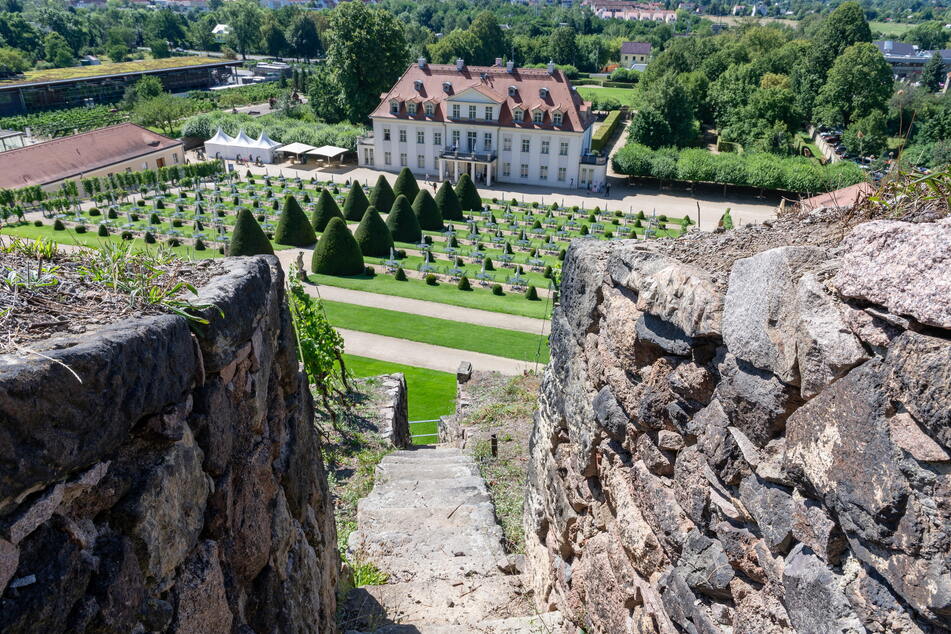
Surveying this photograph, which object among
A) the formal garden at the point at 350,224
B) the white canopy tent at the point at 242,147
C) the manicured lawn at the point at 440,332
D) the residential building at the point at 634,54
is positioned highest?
the residential building at the point at 634,54

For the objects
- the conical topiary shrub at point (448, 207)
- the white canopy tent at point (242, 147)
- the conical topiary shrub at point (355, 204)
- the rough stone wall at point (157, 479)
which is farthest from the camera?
the white canopy tent at point (242, 147)

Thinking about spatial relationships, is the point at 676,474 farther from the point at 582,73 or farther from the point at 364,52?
the point at 582,73

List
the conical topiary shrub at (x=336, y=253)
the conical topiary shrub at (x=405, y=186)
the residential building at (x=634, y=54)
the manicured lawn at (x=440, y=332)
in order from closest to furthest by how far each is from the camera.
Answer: the manicured lawn at (x=440, y=332) → the conical topiary shrub at (x=336, y=253) → the conical topiary shrub at (x=405, y=186) → the residential building at (x=634, y=54)

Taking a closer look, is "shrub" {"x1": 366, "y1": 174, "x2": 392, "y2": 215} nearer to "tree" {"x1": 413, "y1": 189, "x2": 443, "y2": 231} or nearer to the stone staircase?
"tree" {"x1": 413, "y1": 189, "x2": 443, "y2": 231}

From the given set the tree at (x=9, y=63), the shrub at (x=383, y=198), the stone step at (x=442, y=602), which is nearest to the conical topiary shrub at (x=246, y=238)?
the shrub at (x=383, y=198)

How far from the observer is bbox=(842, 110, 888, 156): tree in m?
44.4

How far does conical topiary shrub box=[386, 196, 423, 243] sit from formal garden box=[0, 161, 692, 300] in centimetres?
6

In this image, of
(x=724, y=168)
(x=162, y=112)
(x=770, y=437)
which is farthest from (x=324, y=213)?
(x=162, y=112)

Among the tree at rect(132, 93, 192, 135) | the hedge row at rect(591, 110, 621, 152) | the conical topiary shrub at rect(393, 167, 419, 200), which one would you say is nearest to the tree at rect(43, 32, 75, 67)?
the tree at rect(132, 93, 192, 135)

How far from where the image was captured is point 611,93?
82.9 metres

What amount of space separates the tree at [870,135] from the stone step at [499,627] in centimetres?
4704

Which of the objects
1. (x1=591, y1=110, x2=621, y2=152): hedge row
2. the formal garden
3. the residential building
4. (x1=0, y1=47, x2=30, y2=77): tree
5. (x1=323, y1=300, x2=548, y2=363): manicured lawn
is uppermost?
the residential building

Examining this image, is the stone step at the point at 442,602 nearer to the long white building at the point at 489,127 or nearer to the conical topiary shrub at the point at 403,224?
the conical topiary shrub at the point at 403,224

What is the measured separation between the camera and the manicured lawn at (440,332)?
20.9 metres
